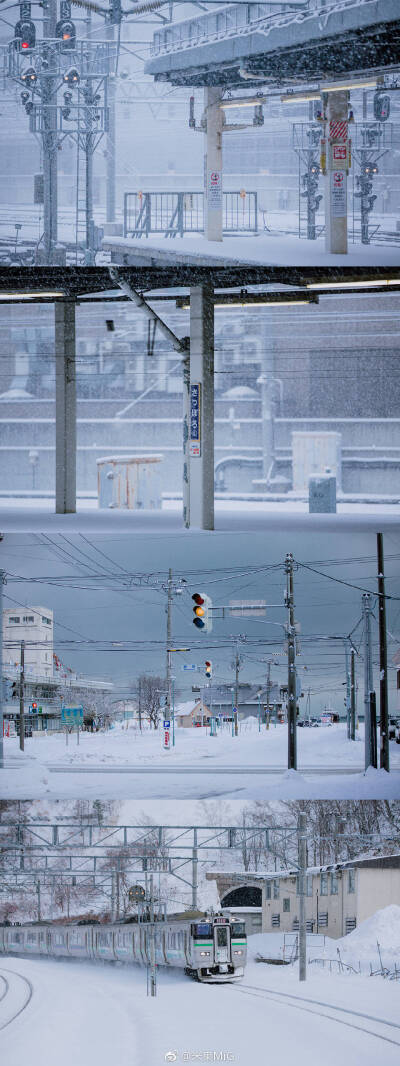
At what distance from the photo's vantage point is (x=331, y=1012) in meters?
7.88

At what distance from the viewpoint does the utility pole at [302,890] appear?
943 cm

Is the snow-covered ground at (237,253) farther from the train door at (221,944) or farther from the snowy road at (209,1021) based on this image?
the train door at (221,944)

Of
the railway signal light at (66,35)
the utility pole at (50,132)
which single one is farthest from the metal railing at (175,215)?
the railway signal light at (66,35)

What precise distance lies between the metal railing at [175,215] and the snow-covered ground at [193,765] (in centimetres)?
537

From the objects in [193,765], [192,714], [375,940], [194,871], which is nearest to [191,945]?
[194,871]

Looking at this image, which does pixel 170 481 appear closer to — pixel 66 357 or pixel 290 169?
pixel 290 169

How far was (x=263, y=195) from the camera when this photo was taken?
13875mm

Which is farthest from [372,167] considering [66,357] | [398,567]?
[398,567]

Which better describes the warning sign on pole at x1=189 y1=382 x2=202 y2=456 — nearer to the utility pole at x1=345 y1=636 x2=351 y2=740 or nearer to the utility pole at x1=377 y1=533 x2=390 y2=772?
the utility pole at x1=377 y1=533 x2=390 y2=772

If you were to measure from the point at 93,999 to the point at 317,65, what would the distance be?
7.60 m

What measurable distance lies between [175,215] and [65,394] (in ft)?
12.0

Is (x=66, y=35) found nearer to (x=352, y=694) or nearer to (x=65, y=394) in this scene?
(x=65, y=394)

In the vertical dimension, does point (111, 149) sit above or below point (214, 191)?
above

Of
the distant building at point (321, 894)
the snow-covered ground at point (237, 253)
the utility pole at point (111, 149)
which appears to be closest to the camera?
the snow-covered ground at point (237, 253)
